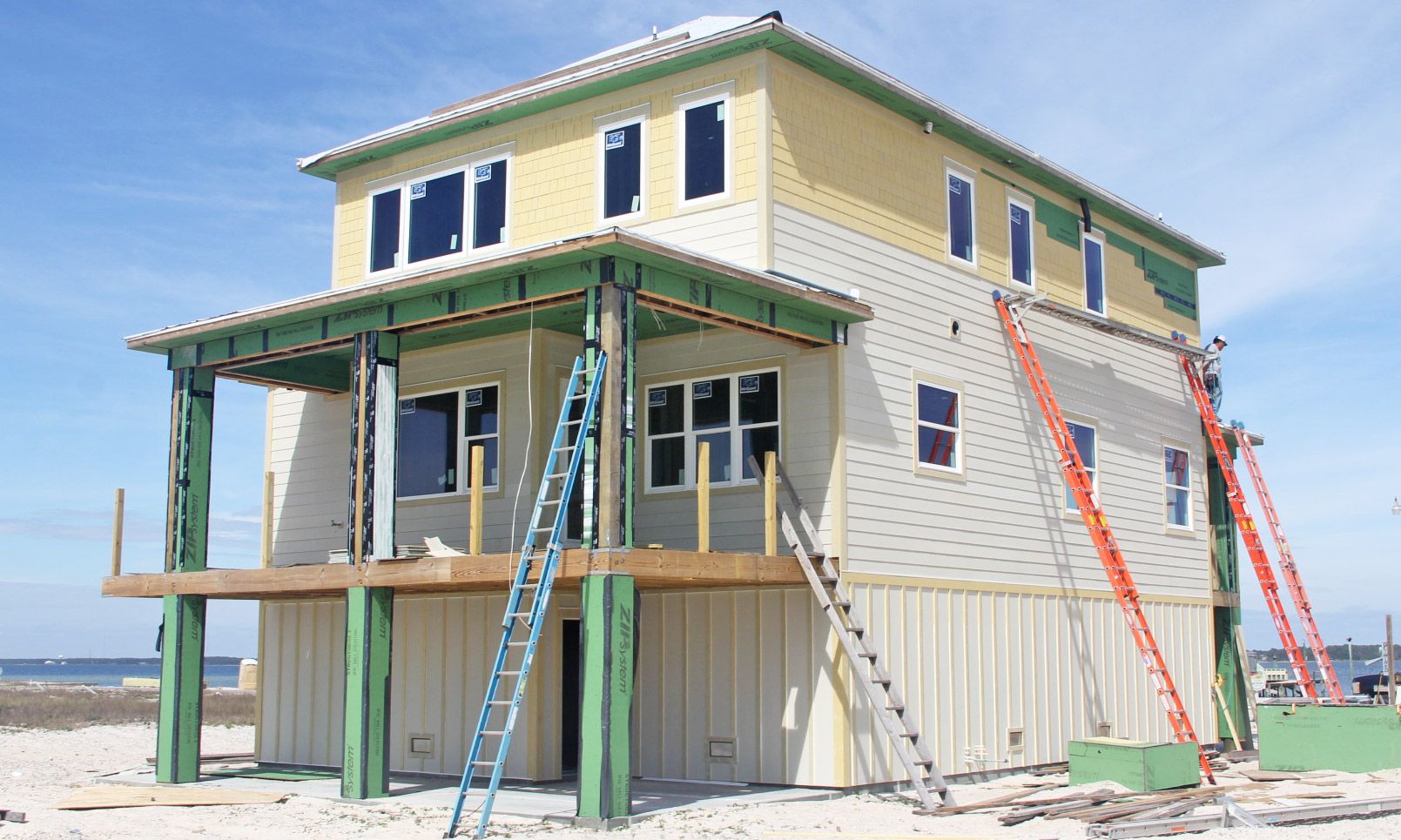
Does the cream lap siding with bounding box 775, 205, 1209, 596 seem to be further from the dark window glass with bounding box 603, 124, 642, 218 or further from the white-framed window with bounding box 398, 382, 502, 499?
the white-framed window with bounding box 398, 382, 502, 499

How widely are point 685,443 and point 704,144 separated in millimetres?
3844

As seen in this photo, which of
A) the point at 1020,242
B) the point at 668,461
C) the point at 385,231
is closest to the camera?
the point at 668,461

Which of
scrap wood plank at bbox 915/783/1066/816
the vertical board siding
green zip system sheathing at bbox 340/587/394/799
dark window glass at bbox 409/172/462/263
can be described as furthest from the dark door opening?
dark window glass at bbox 409/172/462/263

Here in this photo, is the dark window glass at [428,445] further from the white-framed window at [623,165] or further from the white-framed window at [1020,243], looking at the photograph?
the white-framed window at [1020,243]

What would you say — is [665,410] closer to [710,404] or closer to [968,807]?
[710,404]

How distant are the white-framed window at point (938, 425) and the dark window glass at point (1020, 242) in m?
3.01

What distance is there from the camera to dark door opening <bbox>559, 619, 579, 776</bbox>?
61.6 ft

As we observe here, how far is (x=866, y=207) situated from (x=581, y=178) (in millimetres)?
3826

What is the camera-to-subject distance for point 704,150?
1802 centimetres

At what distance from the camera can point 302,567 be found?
56.6ft

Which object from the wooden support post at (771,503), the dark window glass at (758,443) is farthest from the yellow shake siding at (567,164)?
the wooden support post at (771,503)

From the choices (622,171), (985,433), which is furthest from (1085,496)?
(622,171)

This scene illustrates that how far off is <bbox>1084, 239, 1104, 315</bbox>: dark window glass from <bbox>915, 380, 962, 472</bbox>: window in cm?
501

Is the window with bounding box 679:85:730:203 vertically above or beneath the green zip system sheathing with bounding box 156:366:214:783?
above
